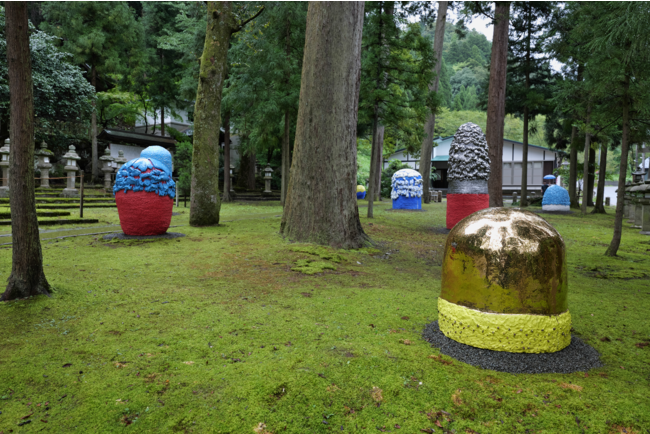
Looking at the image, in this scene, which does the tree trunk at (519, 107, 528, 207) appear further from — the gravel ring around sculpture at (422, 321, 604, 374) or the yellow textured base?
the yellow textured base

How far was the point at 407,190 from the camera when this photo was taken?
2005 cm

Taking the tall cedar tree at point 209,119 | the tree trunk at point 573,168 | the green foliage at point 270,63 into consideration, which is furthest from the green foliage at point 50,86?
the tree trunk at point 573,168

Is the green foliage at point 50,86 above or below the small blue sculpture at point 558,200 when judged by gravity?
above

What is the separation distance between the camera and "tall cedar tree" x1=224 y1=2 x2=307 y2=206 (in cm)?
1552

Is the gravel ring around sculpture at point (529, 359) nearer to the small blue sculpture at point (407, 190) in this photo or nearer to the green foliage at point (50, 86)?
the small blue sculpture at point (407, 190)

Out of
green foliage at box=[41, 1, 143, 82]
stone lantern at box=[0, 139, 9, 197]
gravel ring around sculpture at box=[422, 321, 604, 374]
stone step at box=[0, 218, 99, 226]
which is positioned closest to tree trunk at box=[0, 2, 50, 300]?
gravel ring around sculpture at box=[422, 321, 604, 374]

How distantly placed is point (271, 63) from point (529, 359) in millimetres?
14604

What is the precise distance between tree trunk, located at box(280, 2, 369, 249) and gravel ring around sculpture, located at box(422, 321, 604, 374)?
4405mm

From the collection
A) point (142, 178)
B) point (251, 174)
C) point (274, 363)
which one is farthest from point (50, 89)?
point (274, 363)

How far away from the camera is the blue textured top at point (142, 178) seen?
26.8ft

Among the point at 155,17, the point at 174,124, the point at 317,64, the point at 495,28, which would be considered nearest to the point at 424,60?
the point at 495,28

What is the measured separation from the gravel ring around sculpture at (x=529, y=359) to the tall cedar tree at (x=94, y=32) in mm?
26124

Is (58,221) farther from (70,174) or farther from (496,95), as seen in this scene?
(496,95)

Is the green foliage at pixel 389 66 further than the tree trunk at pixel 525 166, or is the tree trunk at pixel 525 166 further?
the tree trunk at pixel 525 166
